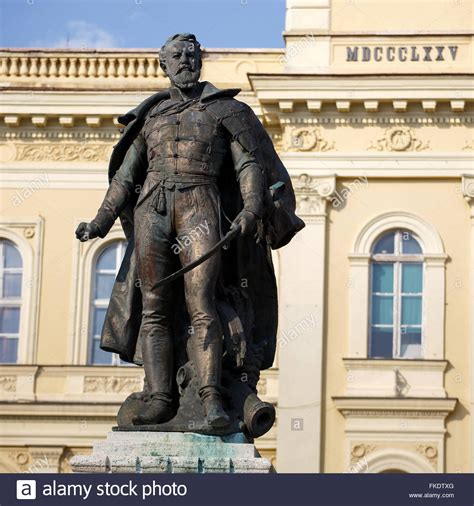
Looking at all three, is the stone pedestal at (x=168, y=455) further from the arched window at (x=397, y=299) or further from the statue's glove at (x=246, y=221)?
the arched window at (x=397, y=299)

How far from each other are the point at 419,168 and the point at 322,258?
1.91 meters

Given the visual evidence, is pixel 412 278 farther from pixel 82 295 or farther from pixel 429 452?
pixel 82 295

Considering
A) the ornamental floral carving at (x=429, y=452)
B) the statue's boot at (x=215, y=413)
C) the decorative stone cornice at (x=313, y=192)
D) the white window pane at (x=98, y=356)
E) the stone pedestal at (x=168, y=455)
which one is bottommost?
the stone pedestal at (x=168, y=455)

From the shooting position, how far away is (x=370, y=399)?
25453mm

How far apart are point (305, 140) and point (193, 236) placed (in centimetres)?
1712

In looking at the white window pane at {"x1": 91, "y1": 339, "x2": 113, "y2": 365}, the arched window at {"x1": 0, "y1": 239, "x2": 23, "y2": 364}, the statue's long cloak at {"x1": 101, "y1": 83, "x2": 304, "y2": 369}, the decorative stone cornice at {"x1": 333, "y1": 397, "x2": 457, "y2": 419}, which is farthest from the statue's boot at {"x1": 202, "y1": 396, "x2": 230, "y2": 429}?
the arched window at {"x1": 0, "y1": 239, "x2": 23, "y2": 364}

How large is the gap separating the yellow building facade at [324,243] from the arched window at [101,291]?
0.09 ft

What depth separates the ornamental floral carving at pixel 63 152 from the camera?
89.6ft

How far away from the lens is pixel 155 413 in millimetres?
9164

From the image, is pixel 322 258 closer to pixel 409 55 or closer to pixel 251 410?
pixel 409 55

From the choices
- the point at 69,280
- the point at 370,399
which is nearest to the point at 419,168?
the point at 370,399
